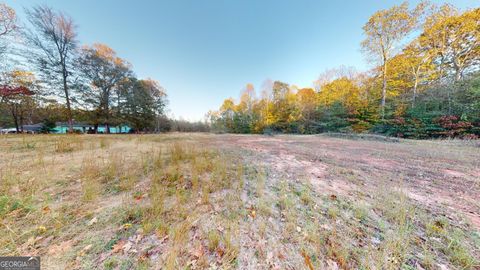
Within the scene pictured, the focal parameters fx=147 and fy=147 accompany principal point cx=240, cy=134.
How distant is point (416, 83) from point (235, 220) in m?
19.5

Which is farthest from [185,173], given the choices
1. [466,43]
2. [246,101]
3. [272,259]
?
[246,101]

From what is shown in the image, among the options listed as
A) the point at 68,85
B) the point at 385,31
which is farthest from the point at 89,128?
the point at 385,31

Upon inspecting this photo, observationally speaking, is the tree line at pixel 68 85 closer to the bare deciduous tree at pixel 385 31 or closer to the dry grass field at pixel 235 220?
the dry grass field at pixel 235 220

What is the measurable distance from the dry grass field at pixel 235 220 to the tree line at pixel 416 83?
474 inches

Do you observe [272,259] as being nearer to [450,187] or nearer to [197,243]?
[197,243]

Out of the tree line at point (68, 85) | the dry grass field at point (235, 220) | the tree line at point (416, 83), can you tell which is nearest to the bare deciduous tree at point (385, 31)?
the tree line at point (416, 83)

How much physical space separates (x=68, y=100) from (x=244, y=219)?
2090 centimetres

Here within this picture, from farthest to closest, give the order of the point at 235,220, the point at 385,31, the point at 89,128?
the point at 89,128, the point at 385,31, the point at 235,220

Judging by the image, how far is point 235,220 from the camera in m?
1.77

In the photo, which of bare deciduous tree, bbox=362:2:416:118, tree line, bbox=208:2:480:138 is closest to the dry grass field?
tree line, bbox=208:2:480:138

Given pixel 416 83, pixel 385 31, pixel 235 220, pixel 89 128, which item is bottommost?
pixel 235 220

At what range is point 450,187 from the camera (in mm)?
2740

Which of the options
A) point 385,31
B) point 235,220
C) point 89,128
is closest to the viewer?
point 235,220

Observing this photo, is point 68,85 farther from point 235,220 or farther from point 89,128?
point 235,220
